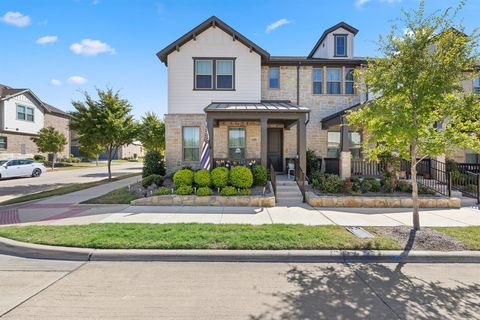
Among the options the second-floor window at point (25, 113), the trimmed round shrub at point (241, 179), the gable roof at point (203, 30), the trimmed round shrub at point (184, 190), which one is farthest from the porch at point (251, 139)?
the second-floor window at point (25, 113)

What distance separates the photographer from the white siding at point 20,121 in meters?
27.1

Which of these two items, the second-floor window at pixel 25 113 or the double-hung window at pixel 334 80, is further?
the second-floor window at pixel 25 113

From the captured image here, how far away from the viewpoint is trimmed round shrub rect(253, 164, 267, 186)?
11.3m

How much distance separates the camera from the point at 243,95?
1408cm

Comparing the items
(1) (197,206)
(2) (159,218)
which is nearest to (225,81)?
(1) (197,206)

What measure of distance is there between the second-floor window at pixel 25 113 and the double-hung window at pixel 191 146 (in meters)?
27.1

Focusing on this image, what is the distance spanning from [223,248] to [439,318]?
11.7ft

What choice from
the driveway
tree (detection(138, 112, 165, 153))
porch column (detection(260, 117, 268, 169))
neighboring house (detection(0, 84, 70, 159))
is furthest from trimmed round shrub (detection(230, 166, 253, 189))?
neighboring house (detection(0, 84, 70, 159))

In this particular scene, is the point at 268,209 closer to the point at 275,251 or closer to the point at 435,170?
the point at 275,251

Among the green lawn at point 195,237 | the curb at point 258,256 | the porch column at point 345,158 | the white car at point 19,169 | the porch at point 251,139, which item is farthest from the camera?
the white car at point 19,169

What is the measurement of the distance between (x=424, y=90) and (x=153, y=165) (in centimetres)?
1224

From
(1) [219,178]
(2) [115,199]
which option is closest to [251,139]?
(1) [219,178]

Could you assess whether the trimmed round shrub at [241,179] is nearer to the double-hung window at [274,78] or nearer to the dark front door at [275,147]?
the dark front door at [275,147]

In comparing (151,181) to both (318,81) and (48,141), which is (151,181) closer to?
(318,81)
